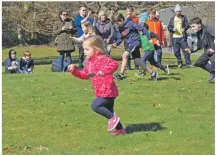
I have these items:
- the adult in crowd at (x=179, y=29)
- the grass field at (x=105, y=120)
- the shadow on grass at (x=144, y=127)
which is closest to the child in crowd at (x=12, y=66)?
the grass field at (x=105, y=120)

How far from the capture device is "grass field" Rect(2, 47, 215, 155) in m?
7.76

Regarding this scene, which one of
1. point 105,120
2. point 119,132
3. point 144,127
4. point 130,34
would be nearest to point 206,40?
point 130,34

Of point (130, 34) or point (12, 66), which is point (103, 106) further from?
point (12, 66)

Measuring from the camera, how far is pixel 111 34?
52.3 feet

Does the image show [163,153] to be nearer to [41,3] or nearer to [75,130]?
[75,130]

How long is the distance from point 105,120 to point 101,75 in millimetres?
1279

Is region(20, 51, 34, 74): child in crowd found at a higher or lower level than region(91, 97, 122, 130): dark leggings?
lower

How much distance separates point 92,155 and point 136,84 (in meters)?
5.61

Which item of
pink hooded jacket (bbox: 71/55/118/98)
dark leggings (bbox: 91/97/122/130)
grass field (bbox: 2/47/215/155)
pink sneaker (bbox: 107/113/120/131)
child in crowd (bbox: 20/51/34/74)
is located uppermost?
pink hooded jacket (bbox: 71/55/118/98)

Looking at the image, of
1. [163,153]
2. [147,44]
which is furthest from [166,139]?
[147,44]

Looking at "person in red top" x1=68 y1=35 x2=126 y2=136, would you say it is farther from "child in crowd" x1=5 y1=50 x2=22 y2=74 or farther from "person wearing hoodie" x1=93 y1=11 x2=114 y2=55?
"child in crowd" x1=5 y1=50 x2=22 y2=74

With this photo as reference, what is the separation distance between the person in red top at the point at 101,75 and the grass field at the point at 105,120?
29cm

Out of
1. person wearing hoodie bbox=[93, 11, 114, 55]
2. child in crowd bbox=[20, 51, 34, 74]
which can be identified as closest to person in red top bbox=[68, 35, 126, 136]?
person wearing hoodie bbox=[93, 11, 114, 55]

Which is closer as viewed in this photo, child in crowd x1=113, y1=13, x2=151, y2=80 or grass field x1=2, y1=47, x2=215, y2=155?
grass field x1=2, y1=47, x2=215, y2=155
